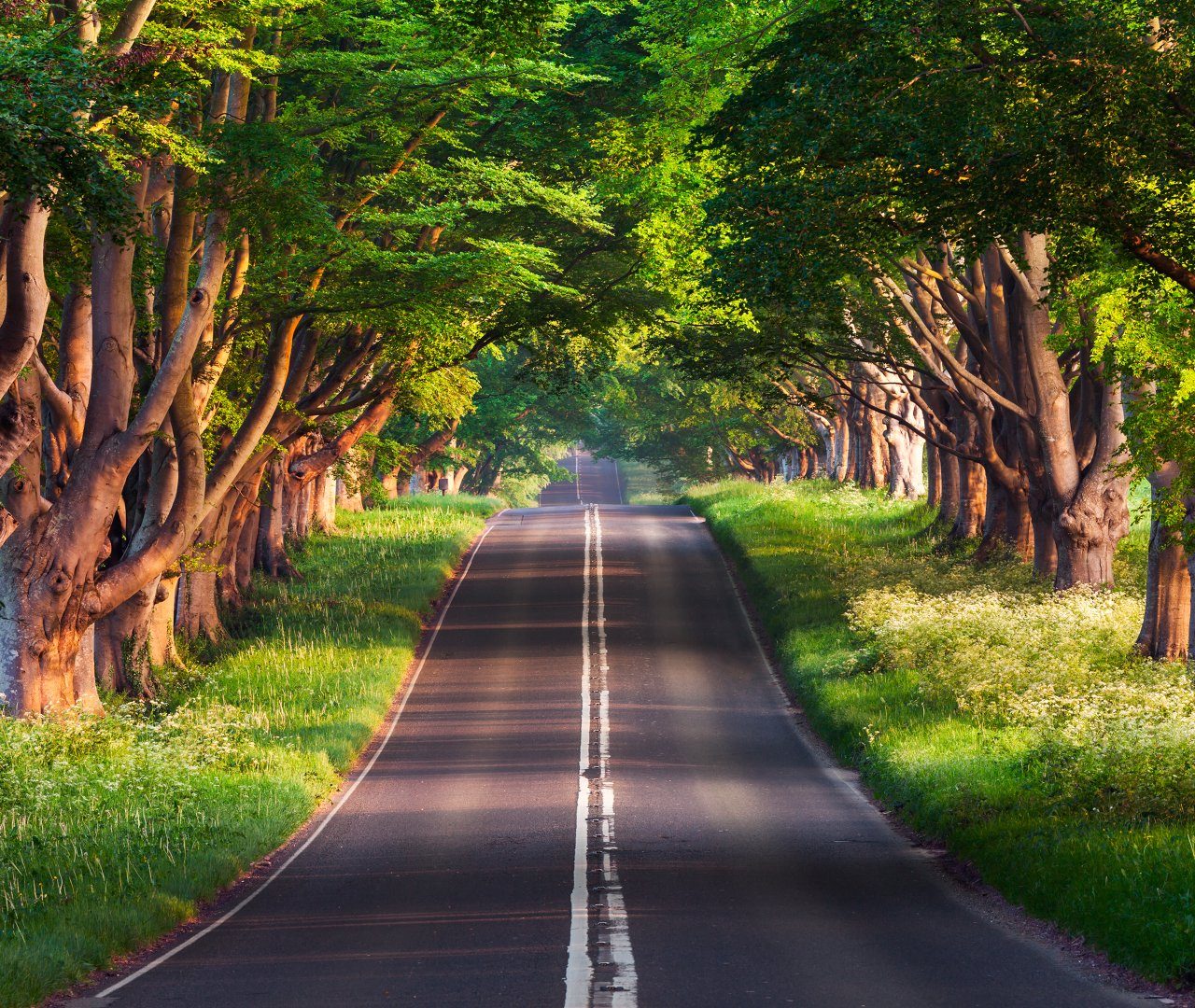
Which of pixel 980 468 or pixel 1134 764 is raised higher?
pixel 980 468

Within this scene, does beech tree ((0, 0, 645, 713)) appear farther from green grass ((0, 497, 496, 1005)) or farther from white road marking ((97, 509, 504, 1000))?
white road marking ((97, 509, 504, 1000))

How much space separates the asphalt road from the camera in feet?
34.5

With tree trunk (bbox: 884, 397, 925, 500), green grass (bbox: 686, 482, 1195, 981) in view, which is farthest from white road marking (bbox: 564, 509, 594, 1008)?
tree trunk (bbox: 884, 397, 925, 500)

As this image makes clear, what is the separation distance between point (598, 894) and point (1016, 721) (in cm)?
809

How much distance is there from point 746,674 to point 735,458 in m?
55.9

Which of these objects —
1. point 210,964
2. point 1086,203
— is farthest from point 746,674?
point 210,964

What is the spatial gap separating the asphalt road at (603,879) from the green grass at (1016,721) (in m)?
0.66

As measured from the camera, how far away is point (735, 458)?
276ft

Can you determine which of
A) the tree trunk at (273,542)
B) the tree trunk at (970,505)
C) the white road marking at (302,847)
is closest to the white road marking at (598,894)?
the white road marking at (302,847)

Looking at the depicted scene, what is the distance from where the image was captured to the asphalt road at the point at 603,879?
10.5m

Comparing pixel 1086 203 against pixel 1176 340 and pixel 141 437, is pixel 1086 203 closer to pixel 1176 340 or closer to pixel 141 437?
pixel 1176 340

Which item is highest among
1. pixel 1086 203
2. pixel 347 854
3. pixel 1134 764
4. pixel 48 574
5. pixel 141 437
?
pixel 1086 203

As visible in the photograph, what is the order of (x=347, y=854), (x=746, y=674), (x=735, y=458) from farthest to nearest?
(x=735, y=458) → (x=746, y=674) → (x=347, y=854)

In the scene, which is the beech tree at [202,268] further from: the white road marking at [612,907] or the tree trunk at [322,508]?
the tree trunk at [322,508]
